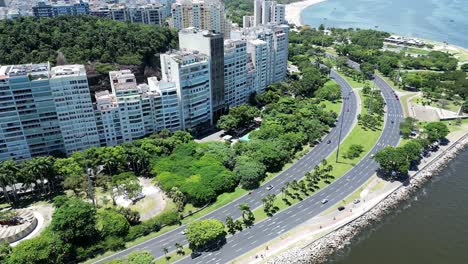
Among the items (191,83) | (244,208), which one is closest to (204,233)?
(244,208)

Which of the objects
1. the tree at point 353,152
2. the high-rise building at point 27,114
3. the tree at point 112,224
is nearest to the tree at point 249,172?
the tree at point 353,152

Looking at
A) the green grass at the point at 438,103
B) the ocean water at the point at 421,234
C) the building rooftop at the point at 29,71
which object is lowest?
the ocean water at the point at 421,234

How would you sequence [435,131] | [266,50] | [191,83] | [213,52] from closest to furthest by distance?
[191,83], [435,131], [213,52], [266,50]

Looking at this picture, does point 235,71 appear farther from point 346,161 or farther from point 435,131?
point 435,131

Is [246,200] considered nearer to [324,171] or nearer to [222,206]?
[222,206]

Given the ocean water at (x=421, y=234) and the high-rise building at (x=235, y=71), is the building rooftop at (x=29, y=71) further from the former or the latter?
the ocean water at (x=421, y=234)
